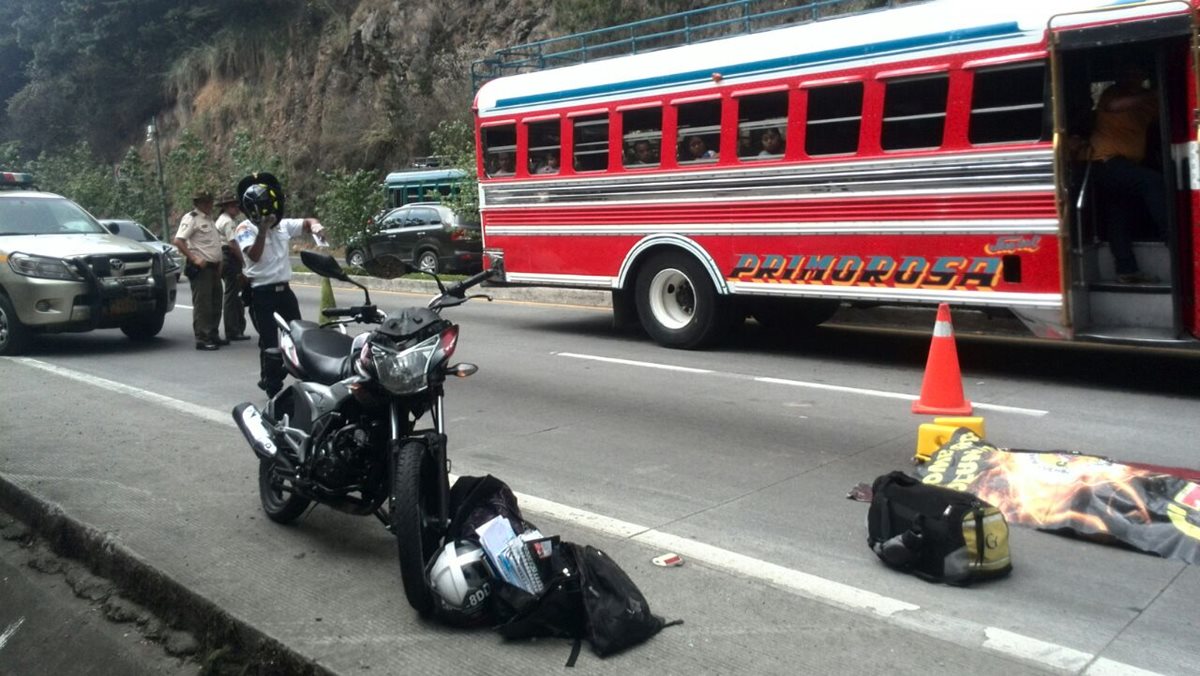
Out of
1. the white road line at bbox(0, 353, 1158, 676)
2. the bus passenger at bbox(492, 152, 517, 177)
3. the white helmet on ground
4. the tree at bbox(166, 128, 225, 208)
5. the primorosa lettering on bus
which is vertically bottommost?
the white road line at bbox(0, 353, 1158, 676)

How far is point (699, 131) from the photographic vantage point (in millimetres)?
11727

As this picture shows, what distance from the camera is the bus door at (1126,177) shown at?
8531mm

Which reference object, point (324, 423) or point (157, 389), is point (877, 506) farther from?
point (157, 389)

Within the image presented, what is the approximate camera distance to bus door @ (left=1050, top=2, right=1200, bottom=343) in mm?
8531

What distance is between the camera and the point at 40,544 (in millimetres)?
6020

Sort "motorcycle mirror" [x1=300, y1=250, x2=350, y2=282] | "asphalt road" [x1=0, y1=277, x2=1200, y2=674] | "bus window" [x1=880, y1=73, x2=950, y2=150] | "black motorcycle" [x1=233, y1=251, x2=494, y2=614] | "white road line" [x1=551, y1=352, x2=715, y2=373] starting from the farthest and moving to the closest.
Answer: "white road line" [x1=551, y1=352, x2=715, y2=373] < "bus window" [x1=880, y1=73, x2=950, y2=150] < "motorcycle mirror" [x1=300, y1=250, x2=350, y2=282] < "black motorcycle" [x1=233, y1=251, x2=494, y2=614] < "asphalt road" [x1=0, y1=277, x2=1200, y2=674]

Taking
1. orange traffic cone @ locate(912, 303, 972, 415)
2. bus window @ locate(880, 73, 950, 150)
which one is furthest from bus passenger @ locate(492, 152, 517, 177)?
orange traffic cone @ locate(912, 303, 972, 415)

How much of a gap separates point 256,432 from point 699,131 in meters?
7.01

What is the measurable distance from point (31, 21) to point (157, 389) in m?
59.1

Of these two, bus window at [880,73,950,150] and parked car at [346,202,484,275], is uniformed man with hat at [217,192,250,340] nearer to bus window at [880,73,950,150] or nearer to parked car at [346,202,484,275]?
bus window at [880,73,950,150]

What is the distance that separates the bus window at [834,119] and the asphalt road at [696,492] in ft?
6.76

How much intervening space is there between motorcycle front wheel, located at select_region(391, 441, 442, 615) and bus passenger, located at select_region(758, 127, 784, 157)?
7213 millimetres

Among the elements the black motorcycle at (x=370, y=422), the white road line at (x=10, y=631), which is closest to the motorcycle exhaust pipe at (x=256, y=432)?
the black motorcycle at (x=370, y=422)

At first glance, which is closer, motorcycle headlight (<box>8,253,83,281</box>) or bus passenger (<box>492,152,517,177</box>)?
motorcycle headlight (<box>8,253,83,281</box>)
